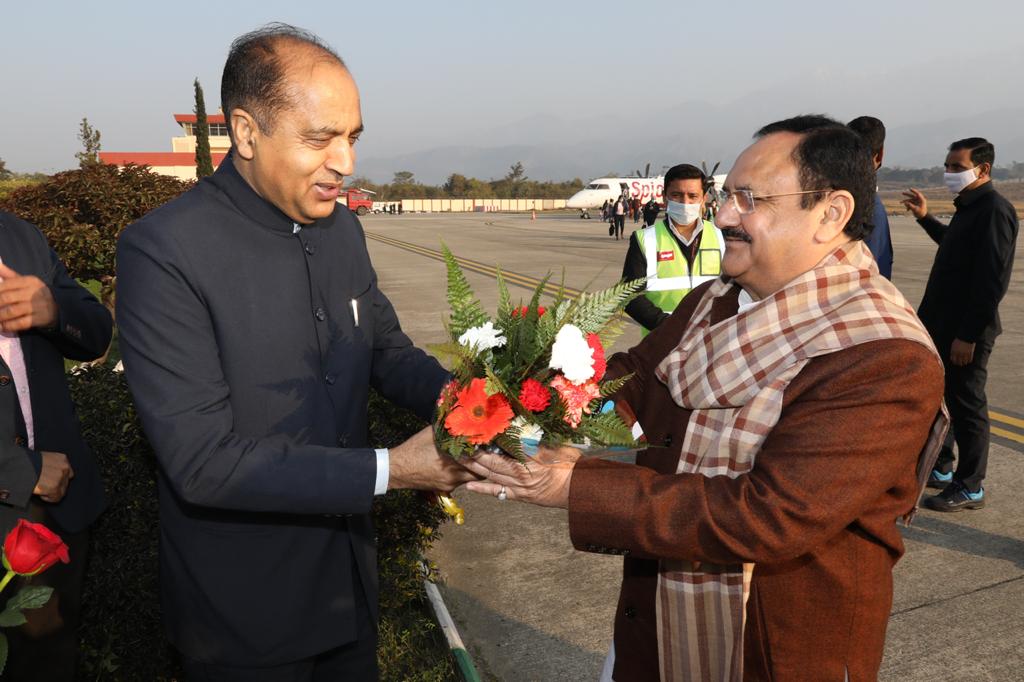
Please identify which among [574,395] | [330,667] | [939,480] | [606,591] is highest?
[574,395]

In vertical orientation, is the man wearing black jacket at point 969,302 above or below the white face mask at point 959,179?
below

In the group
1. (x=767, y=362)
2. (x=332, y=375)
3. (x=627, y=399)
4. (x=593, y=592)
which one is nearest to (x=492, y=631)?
(x=593, y=592)

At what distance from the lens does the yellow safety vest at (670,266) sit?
559 centimetres

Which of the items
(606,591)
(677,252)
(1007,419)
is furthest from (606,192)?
(606,591)

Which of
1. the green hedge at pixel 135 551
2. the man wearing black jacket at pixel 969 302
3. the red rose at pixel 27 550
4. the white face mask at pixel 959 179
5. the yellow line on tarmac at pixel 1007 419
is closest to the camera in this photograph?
the red rose at pixel 27 550

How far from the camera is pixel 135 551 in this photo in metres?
3.01

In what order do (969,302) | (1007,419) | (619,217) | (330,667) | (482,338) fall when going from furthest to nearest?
(619,217)
(1007,419)
(969,302)
(330,667)
(482,338)

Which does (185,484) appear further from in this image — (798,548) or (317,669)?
(798,548)

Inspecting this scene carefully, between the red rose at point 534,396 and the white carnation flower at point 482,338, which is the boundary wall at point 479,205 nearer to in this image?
the white carnation flower at point 482,338

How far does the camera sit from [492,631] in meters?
3.86

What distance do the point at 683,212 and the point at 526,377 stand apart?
4211 mm

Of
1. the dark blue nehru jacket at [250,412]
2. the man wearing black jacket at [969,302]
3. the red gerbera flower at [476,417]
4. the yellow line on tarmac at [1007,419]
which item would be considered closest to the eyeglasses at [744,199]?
the red gerbera flower at [476,417]

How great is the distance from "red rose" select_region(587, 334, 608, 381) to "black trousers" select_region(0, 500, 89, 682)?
5.85ft

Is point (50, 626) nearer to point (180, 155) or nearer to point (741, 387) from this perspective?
point (741, 387)
